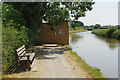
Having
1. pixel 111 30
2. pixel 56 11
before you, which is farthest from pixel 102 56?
pixel 111 30

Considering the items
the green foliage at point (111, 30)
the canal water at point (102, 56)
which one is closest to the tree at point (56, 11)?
the canal water at point (102, 56)

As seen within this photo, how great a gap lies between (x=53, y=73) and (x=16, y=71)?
157 cm

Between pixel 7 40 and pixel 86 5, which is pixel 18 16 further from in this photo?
pixel 86 5

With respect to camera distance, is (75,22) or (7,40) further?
(75,22)

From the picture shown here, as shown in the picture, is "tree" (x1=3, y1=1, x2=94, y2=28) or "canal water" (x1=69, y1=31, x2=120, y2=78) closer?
"canal water" (x1=69, y1=31, x2=120, y2=78)

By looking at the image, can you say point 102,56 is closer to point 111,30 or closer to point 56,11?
point 56,11

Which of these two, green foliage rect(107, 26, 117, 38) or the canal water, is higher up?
green foliage rect(107, 26, 117, 38)

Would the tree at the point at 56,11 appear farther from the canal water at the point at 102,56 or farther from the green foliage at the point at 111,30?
the green foliage at the point at 111,30

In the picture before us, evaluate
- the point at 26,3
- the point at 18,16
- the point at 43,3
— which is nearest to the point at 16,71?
the point at 18,16

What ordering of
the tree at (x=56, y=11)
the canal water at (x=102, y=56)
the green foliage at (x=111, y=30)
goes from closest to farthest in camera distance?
the canal water at (x=102, y=56) < the tree at (x=56, y=11) < the green foliage at (x=111, y=30)

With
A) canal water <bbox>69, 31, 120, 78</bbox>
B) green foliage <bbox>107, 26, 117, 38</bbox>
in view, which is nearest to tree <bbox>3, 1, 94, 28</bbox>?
canal water <bbox>69, 31, 120, 78</bbox>

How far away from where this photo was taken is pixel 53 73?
564 centimetres

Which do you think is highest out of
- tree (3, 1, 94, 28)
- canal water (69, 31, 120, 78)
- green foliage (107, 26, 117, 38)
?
tree (3, 1, 94, 28)

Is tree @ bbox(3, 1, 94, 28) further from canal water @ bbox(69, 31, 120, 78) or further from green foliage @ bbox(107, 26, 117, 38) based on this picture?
green foliage @ bbox(107, 26, 117, 38)
